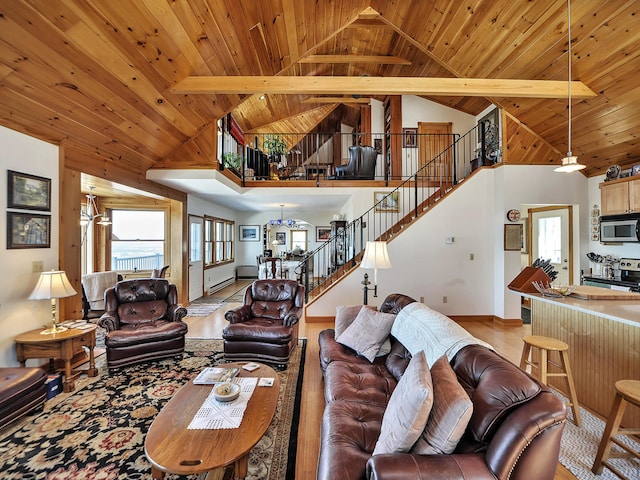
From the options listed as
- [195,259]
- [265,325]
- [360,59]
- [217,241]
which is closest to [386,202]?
[360,59]

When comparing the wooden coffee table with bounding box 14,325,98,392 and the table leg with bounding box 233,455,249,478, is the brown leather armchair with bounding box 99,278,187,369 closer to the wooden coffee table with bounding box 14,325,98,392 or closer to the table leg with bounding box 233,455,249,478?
the wooden coffee table with bounding box 14,325,98,392

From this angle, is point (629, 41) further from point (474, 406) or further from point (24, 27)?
point (24, 27)

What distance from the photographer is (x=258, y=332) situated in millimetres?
3398

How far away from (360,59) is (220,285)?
715 cm

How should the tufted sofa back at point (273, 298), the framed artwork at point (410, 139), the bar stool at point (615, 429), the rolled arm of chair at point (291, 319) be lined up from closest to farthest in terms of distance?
the bar stool at point (615, 429) → the rolled arm of chair at point (291, 319) → the tufted sofa back at point (273, 298) → the framed artwork at point (410, 139)

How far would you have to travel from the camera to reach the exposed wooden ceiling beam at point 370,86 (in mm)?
3391

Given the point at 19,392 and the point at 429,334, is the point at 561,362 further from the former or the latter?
the point at 19,392

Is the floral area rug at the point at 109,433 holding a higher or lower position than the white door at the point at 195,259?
lower

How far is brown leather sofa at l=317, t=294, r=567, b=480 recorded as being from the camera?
→ 115cm

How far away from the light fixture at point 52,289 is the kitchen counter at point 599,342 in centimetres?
491

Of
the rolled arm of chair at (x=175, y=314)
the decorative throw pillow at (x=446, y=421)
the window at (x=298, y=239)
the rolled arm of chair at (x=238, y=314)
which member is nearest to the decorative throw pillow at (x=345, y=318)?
the rolled arm of chair at (x=238, y=314)

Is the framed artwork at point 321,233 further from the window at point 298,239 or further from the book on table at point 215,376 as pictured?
the book on table at point 215,376

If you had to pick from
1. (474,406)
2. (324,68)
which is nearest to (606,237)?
(474,406)

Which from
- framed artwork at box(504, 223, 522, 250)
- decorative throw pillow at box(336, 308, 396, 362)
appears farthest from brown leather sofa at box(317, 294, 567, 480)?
framed artwork at box(504, 223, 522, 250)
